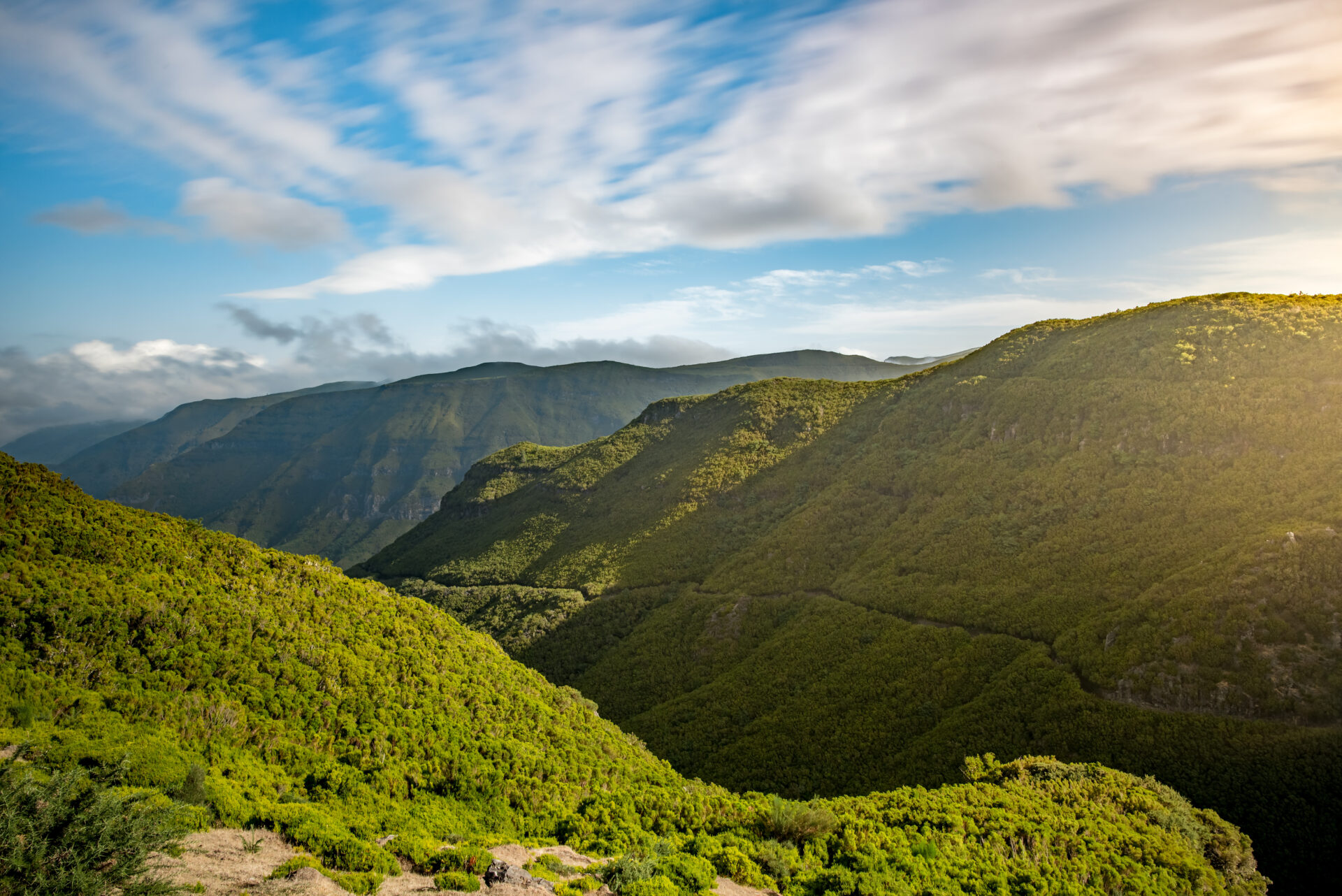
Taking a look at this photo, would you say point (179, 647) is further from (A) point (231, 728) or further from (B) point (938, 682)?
(B) point (938, 682)

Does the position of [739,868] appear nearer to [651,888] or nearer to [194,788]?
[651,888]

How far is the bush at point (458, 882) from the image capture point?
972 inches

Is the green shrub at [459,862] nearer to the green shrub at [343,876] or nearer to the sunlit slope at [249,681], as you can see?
the green shrub at [343,876]

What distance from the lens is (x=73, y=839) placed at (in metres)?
18.7

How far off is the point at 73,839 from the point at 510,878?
1445 centimetres

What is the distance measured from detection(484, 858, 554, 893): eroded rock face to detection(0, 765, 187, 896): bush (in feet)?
37.1

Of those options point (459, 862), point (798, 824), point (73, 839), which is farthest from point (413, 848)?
point (798, 824)

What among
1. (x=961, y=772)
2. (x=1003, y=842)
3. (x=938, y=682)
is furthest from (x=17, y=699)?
(x=938, y=682)

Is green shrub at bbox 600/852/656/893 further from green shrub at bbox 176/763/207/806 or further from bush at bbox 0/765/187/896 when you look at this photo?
green shrub at bbox 176/763/207/806

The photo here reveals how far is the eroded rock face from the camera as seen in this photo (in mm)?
25875

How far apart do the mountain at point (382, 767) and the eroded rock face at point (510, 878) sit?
1.11 metres

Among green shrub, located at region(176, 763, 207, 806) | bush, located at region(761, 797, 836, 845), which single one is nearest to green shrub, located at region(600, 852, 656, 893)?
bush, located at region(761, 797, 836, 845)

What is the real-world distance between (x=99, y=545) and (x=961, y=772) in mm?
68385

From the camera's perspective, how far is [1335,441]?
75000mm
